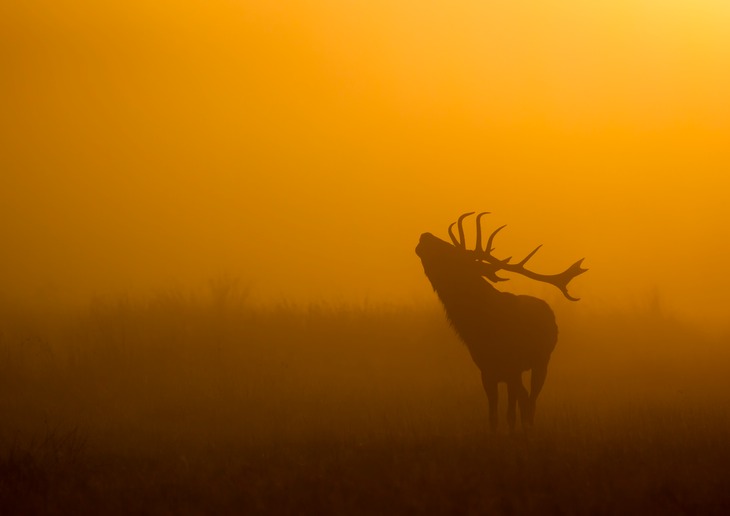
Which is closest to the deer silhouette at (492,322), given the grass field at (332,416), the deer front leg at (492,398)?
the deer front leg at (492,398)

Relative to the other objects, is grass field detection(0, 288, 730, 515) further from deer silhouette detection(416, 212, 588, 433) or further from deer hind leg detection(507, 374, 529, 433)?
deer silhouette detection(416, 212, 588, 433)

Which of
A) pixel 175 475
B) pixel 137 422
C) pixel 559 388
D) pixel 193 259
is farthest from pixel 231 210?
pixel 175 475

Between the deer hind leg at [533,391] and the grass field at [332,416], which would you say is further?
the deer hind leg at [533,391]

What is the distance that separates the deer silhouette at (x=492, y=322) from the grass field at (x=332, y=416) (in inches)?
20.5

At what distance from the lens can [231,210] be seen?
154 feet

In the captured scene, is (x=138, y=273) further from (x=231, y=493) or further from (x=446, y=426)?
(x=231, y=493)

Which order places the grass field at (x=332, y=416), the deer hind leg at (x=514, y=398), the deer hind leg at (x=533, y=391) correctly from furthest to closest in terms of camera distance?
the deer hind leg at (x=533, y=391) → the deer hind leg at (x=514, y=398) → the grass field at (x=332, y=416)

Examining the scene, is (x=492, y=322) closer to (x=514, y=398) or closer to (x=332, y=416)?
(x=514, y=398)

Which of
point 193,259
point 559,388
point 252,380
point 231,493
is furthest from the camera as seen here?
point 193,259

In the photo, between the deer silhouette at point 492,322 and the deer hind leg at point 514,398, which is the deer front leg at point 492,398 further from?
the deer hind leg at point 514,398

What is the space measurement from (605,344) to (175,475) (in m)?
12.5

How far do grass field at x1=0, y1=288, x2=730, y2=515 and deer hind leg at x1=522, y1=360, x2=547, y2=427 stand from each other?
302mm

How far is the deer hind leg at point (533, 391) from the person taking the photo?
10.9 meters

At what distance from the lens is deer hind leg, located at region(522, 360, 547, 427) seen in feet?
35.6
